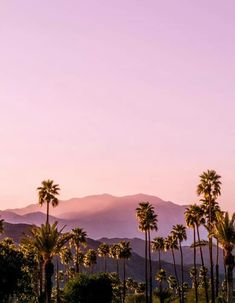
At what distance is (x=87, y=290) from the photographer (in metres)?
83.8

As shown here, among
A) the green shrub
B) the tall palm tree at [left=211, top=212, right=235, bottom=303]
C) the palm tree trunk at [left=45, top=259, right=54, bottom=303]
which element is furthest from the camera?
the green shrub

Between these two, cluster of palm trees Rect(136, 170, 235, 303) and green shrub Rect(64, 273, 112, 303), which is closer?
cluster of palm trees Rect(136, 170, 235, 303)

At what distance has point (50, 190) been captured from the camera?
332 ft

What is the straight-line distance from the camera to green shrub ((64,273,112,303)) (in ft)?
275

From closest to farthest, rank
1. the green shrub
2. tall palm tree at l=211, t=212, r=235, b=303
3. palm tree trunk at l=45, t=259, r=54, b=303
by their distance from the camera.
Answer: tall palm tree at l=211, t=212, r=235, b=303
palm tree trunk at l=45, t=259, r=54, b=303
the green shrub

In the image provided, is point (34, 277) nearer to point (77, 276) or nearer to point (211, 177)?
point (77, 276)

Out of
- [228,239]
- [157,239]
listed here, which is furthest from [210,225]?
[157,239]

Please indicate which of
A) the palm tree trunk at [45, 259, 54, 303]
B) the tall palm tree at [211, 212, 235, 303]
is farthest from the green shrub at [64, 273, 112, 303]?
the tall palm tree at [211, 212, 235, 303]

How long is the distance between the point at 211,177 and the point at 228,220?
26.8 meters

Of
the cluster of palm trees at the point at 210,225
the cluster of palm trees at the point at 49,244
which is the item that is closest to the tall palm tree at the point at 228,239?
the cluster of palm trees at the point at 210,225

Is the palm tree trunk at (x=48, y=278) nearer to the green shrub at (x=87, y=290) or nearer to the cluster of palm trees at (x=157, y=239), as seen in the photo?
the cluster of palm trees at (x=157, y=239)

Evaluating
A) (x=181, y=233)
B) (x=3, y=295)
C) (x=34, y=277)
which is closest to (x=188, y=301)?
(x=181, y=233)

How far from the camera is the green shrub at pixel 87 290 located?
83.8 metres

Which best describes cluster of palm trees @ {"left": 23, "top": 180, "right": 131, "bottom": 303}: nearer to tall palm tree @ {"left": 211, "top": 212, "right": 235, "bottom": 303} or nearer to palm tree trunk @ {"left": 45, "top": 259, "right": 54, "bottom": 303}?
palm tree trunk @ {"left": 45, "top": 259, "right": 54, "bottom": 303}
